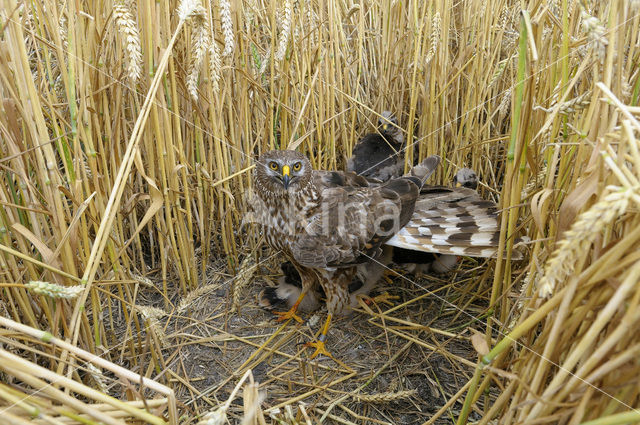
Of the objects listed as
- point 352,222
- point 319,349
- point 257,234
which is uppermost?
point 352,222

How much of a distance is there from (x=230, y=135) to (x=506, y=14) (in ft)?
5.18

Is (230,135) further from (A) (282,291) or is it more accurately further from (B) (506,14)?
(B) (506,14)

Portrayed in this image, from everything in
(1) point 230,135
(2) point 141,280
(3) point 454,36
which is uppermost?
(3) point 454,36

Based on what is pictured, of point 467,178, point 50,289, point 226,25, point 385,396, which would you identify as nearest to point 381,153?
point 467,178

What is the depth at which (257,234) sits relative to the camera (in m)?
2.50

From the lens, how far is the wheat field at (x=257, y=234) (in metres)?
0.92

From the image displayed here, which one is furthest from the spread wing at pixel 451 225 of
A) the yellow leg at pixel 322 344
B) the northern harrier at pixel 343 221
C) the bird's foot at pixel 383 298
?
the yellow leg at pixel 322 344

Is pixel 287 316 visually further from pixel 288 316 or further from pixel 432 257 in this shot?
pixel 432 257

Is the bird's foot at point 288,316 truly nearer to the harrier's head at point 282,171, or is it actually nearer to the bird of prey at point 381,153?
the harrier's head at point 282,171

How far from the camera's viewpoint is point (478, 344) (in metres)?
1.11

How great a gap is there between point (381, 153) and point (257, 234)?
94 cm

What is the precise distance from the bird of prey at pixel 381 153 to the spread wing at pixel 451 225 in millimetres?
485

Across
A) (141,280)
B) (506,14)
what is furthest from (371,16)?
(141,280)

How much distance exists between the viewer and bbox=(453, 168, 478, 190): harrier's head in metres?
2.41
